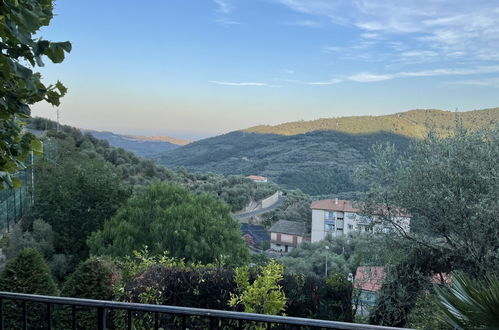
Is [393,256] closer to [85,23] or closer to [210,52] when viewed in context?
[85,23]

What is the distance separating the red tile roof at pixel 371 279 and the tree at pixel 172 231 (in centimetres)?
472

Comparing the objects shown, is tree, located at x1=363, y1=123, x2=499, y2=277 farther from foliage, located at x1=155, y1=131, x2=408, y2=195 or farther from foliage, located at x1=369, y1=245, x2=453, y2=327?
foliage, located at x1=155, y1=131, x2=408, y2=195

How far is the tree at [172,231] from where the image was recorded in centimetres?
1091

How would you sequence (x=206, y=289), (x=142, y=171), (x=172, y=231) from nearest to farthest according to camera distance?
(x=206, y=289) < (x=172, y=231) < (x=142, y=171)

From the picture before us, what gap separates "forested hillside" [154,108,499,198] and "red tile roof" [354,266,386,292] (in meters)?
31.5

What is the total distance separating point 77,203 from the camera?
15.9 m

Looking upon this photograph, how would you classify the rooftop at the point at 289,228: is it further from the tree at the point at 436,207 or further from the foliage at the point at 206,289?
the tree at the point at 436,207

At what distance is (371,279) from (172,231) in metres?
6.68

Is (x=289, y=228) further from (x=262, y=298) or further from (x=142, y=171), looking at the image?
(x=262, y=298)

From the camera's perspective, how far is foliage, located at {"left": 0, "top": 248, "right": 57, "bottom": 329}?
533 centimetres

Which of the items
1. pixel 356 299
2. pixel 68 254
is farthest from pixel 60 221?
pixel 356 299

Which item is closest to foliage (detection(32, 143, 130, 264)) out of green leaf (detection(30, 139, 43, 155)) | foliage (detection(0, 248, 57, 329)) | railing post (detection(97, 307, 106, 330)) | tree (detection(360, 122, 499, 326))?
foliage (detection(0, 248, 57, 329))

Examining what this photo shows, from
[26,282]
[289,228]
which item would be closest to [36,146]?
[26,282]

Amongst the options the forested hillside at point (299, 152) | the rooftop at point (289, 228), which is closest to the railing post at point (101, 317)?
the rooftop at point (289, 228)
